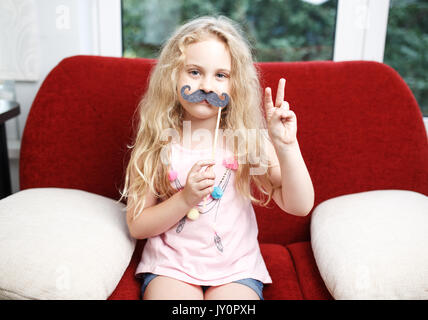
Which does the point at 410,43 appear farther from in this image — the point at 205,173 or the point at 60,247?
the point at 60,247

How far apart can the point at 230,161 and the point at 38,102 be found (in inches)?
28.2

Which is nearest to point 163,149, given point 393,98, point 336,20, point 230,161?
point 230,161

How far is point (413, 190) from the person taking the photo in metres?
1.28

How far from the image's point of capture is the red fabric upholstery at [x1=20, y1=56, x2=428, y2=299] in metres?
1.27

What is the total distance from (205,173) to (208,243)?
0.22 metres

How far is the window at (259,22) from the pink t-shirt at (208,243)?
31.6 inches

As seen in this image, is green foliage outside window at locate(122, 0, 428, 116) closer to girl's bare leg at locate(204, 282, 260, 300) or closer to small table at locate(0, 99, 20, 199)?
small table at locate(0, 99, 20, 199)

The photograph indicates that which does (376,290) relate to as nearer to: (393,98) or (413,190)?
(413,190)

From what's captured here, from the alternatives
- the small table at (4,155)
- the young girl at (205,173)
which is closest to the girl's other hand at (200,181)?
the young girl at (205,173)

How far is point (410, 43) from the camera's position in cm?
174

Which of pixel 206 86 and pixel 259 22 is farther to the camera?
pixel 259 22

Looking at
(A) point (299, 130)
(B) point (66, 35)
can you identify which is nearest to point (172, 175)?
(A) point (299, 130)

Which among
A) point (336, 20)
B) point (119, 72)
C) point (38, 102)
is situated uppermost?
point (336, 20)

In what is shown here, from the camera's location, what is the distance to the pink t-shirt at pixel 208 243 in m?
1.00
